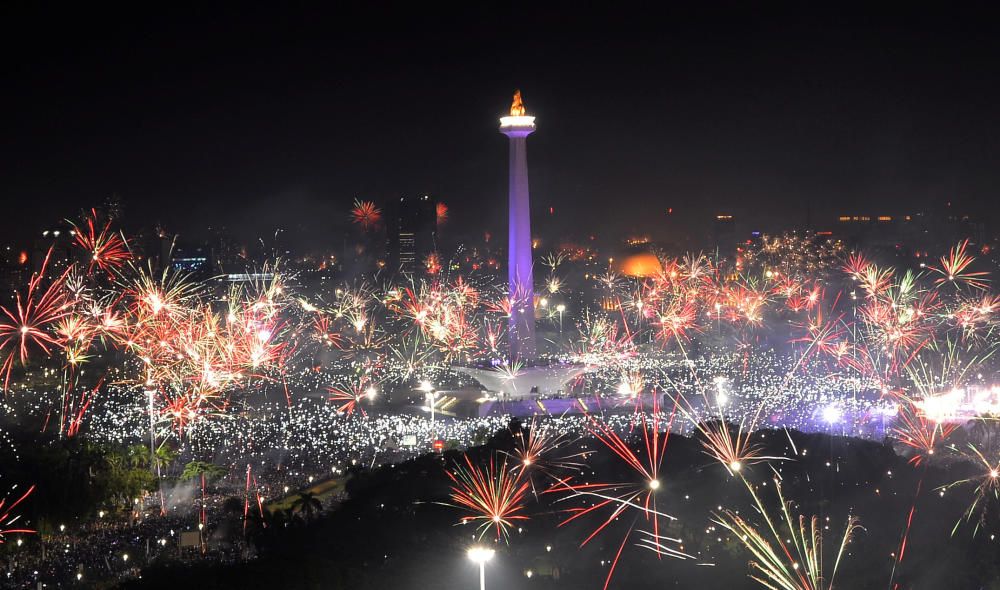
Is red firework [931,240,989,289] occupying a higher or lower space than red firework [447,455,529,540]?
higher

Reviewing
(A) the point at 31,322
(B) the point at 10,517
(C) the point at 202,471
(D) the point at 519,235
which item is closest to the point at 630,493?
(C) the point at 202,471

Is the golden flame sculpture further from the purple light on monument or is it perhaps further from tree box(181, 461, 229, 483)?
tree box(181, 461, 229, 483)

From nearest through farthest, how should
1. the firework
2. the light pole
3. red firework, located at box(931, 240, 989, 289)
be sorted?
the firework, the light pole, red firework, located at box(931, 240, 989, 289)

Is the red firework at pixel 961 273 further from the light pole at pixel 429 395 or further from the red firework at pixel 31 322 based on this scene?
the red firework at pixel 31 322

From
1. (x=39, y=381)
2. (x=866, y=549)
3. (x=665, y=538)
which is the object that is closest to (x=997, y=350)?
(x=866, y=549)

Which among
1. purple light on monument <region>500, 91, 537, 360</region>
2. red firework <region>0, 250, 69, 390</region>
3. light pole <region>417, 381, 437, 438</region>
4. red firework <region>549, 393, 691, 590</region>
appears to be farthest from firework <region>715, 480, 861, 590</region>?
red firework <region>0, 250, 69, 390</region>

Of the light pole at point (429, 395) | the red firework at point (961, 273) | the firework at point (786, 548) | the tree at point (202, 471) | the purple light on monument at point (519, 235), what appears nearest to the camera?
the firework at point (786, 548)

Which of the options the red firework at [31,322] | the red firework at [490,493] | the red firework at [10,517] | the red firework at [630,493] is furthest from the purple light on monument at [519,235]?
the red firework at [10,517]

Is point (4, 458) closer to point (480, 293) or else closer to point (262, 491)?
point (262, 491)
